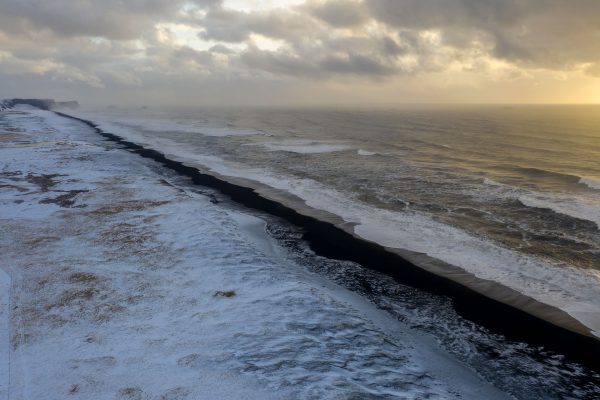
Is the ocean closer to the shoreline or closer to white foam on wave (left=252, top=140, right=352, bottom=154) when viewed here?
the shoreline

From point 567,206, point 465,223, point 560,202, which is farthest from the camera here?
point 560,202

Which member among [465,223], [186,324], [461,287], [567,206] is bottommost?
[186,324]

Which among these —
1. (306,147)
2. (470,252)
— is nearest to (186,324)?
(470,252)

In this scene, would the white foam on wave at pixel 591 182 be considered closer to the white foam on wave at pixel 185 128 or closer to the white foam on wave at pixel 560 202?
the white foam on wave at pixel 560 202

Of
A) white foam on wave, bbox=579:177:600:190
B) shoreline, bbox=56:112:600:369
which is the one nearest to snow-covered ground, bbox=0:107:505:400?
shoreline, bbox=56:112:600:369

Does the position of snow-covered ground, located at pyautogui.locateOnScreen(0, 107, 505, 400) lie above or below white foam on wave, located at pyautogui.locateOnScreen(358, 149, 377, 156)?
below

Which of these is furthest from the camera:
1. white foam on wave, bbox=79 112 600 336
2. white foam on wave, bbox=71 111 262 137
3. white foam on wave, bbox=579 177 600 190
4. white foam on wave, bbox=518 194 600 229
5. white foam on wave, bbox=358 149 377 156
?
white foam on wave, bbox=71 111 262 137

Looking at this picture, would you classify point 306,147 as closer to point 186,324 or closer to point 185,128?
point 185,128

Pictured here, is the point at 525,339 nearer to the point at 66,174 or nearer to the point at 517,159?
the point at 66,174
